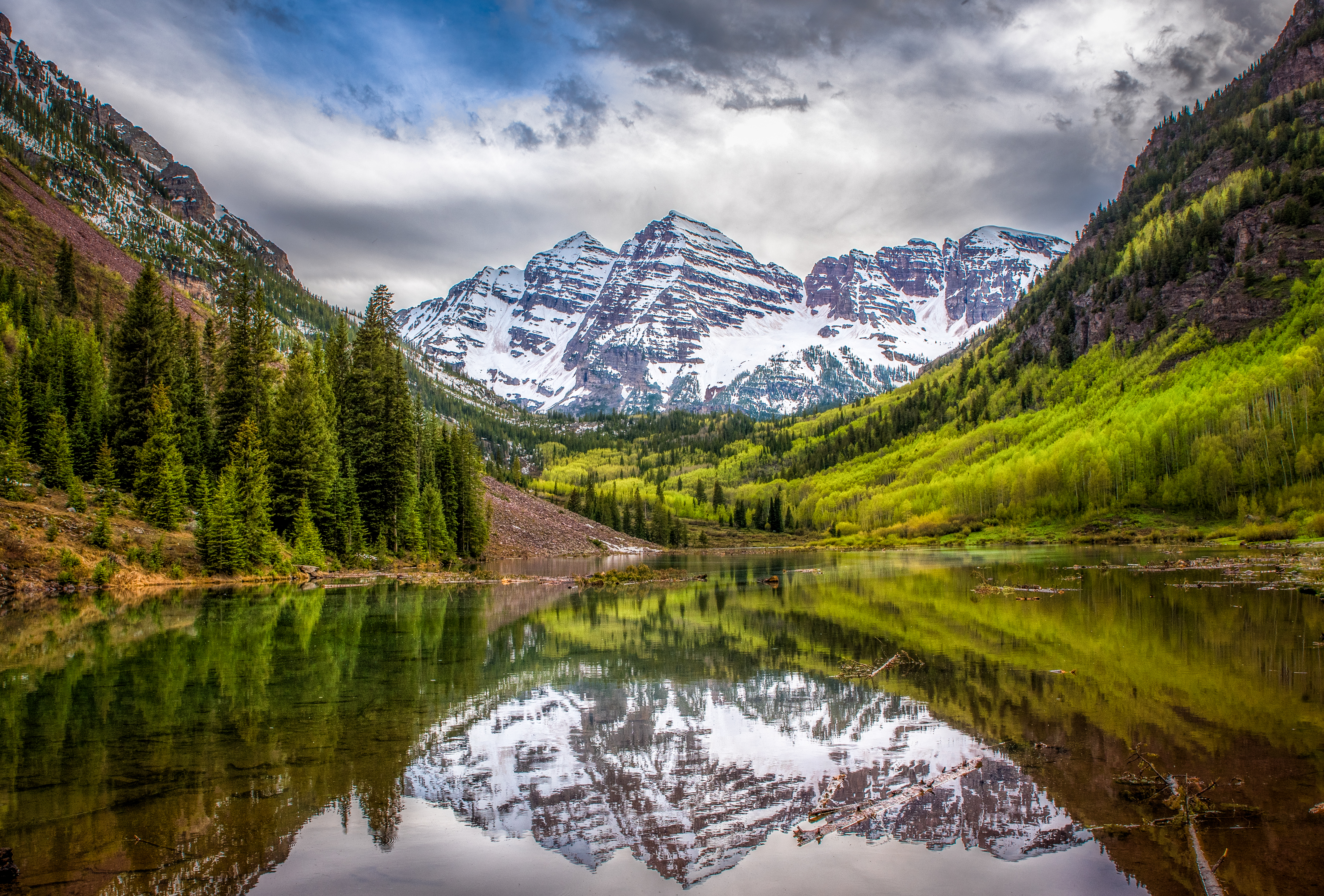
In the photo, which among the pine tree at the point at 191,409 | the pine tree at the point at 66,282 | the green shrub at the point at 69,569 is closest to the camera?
the green shrub at the point at 69,569

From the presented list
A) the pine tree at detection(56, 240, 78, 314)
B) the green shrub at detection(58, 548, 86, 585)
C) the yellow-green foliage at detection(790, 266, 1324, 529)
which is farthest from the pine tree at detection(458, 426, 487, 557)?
the yellow-green foliage at detection(790, 266, 1324, 529)

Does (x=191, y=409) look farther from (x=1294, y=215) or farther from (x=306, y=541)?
(x=1294, y=215)

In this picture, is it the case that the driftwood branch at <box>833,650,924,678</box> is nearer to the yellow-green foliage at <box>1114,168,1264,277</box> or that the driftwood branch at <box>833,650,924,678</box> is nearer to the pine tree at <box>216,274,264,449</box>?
the pine tree at <box>216,274,264,449</box>

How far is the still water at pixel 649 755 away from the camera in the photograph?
777cm

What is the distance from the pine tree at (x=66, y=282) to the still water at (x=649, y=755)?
71.6m

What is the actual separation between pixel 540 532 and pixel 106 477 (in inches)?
2757

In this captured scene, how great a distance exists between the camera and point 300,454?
54125mm

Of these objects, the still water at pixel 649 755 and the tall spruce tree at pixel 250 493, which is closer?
the still water at pixel 649 755

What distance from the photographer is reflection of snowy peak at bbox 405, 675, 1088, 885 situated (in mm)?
8789

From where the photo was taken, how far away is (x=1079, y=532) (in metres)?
103

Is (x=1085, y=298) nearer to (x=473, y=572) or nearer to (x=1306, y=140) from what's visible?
(x=1306, y=140)

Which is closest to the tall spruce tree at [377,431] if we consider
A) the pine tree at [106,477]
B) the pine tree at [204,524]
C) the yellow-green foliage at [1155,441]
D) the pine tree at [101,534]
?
the pine tree at [204,524]

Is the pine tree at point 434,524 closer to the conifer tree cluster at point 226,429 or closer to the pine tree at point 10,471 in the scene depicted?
the conifer tree cluster at point 226,429

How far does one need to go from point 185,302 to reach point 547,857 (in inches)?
4803
